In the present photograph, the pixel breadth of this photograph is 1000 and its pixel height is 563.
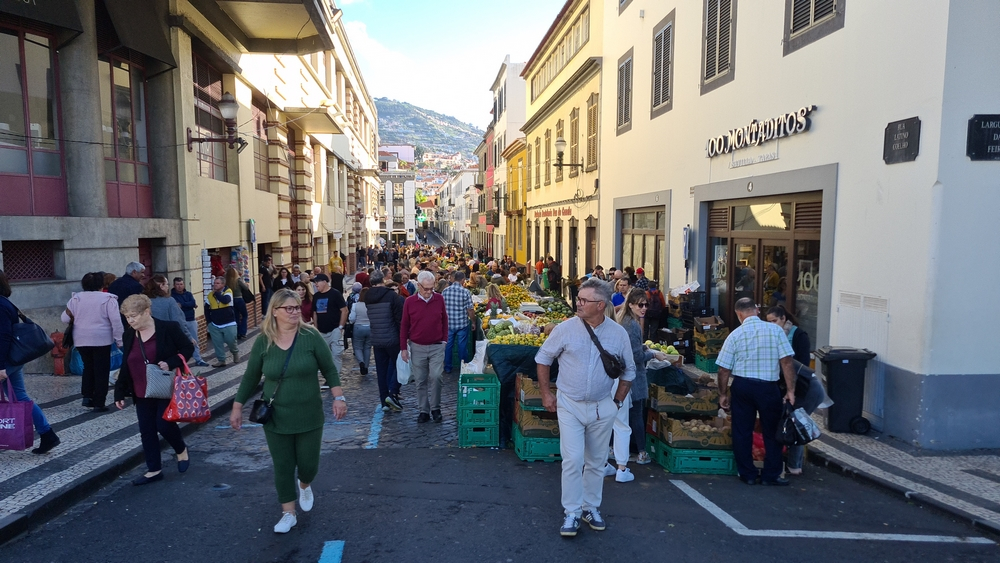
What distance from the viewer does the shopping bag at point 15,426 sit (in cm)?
553

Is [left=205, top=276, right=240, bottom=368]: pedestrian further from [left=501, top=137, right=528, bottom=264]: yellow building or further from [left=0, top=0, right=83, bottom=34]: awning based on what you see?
[left=501, top=137, right=528, bottom=264]: yellow building

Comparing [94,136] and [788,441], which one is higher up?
[94,136]

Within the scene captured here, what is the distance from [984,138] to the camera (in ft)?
20.2

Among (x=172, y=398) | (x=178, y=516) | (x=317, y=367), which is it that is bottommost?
(x=178, y=516)

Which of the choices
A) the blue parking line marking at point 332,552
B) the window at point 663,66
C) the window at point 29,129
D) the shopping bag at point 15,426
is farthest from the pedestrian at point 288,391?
the window at point 663,66

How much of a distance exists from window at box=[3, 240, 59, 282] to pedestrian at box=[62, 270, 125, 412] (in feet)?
7.85

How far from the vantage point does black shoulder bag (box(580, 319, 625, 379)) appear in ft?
14.6

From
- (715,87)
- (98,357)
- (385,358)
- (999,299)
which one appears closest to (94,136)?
(98,357)

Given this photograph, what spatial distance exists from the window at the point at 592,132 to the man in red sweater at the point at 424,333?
12.8 m

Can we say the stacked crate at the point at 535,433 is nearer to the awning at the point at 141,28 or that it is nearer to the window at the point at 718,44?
the window at the point at 718,44

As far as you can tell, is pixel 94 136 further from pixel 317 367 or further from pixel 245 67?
pixel 317 367

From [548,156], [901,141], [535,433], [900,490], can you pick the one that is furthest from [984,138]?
[548,156]

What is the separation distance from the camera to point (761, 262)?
10.1 m

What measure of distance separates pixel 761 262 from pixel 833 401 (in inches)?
142
